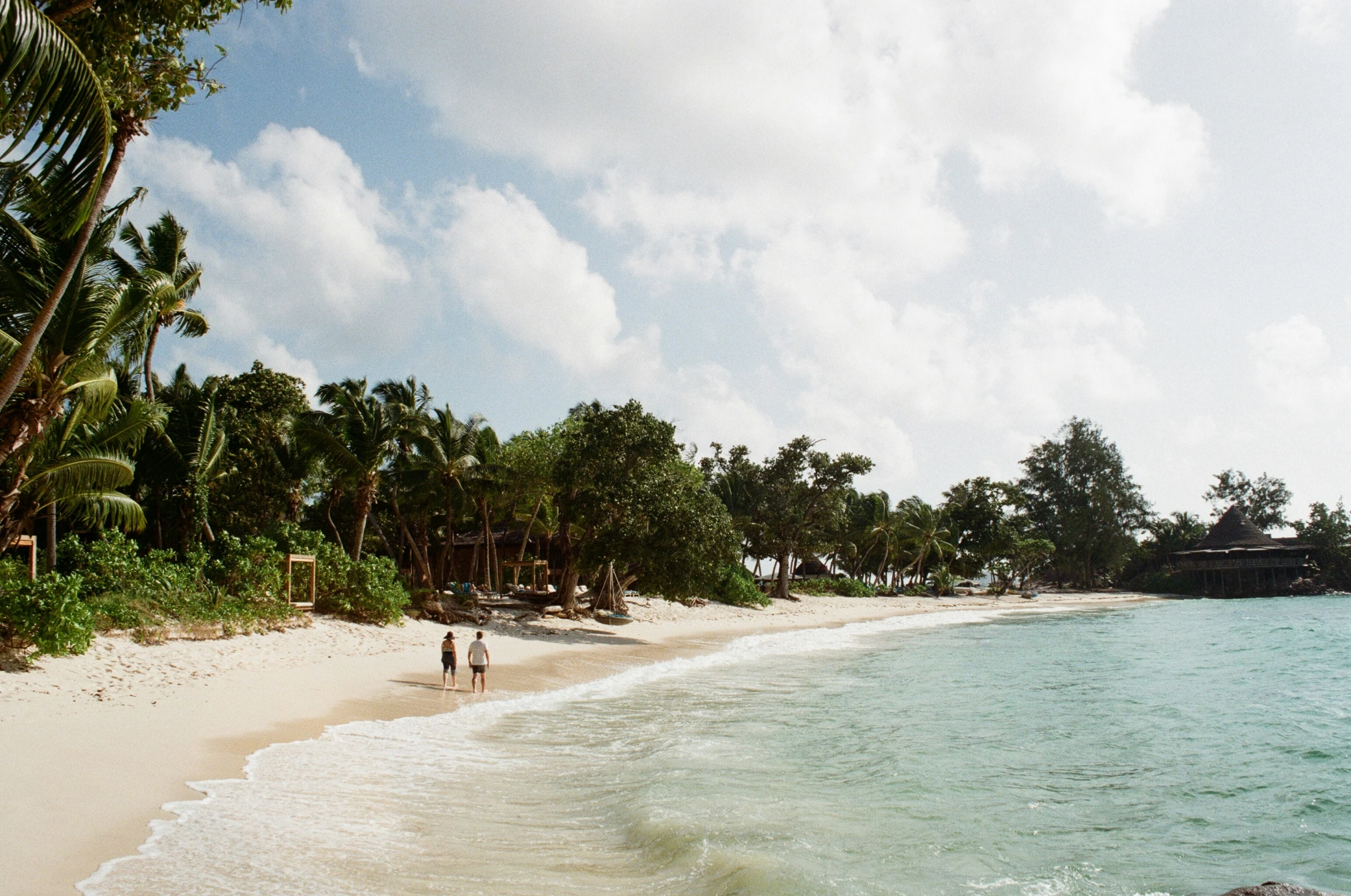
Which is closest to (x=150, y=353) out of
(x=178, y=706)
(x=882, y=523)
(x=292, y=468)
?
(x=292, y=468)

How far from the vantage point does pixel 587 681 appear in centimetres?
1677

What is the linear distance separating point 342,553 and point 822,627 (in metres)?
20.2

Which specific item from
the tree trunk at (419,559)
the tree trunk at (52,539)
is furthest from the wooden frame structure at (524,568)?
the tree trunk at (52,539)

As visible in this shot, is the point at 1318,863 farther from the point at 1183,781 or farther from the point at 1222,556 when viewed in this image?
the point at 1222,556

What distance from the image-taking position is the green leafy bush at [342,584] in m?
20.4

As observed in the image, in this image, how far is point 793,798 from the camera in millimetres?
8578

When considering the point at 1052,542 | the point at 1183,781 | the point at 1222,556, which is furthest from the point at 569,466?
the point at 1222,556

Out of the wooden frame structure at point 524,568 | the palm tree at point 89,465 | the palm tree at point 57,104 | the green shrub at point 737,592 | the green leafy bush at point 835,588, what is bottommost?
the green leafy bush at point 835,588

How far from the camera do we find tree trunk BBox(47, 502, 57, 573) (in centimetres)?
1873

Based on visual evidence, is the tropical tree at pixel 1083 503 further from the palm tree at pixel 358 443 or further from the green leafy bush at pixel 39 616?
the green leafy bush at pixel 39 616

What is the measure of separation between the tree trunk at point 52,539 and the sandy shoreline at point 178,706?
20.0 feet

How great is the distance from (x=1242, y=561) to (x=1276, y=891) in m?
71.9

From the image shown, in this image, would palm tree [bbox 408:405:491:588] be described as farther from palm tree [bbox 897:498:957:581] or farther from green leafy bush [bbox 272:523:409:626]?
palm tree [bbox 897:498:957:581]

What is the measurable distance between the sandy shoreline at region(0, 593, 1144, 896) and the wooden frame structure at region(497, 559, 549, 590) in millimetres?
9221
